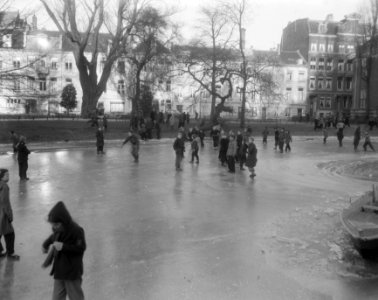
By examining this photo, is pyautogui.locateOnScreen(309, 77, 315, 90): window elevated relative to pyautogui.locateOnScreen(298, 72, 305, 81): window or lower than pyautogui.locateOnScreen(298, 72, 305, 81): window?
lower

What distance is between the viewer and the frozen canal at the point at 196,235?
668 centimetres

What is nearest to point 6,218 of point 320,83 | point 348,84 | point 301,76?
point 301,76

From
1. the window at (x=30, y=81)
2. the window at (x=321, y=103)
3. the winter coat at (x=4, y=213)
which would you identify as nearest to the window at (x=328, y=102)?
the window at (x=321, y=103)

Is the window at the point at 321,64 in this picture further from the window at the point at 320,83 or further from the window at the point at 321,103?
the window at the point at 321,103

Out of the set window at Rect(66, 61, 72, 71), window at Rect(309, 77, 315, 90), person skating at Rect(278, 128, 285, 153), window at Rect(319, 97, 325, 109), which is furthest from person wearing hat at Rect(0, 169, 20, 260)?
window at Rect(319, 97, 325, 109)

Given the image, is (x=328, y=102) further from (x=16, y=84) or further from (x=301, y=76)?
(x=16, y=84)

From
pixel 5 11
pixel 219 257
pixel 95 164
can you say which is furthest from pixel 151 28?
pixel 219 257

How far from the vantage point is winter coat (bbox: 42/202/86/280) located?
5004 millimetres

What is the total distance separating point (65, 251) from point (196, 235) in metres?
4.47

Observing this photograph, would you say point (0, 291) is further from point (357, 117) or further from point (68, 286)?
point (357, 117)

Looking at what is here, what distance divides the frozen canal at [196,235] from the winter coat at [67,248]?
1202 mm

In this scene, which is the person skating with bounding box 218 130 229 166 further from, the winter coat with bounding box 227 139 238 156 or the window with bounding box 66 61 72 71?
the window with bounding box 66 61 72 71

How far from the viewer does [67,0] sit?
39.0 metres

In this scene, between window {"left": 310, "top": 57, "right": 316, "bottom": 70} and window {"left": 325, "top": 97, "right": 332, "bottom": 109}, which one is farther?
window {"left": 325, "top": 97, "right": 332, "bottom": 109}
